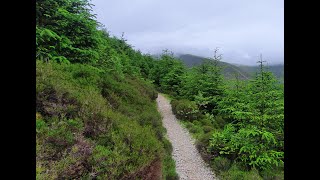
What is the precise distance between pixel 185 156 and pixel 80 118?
5942 mm

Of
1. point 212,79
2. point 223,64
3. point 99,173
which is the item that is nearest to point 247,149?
point 99,173

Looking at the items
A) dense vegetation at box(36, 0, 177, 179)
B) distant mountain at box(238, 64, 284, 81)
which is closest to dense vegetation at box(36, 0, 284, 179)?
dense vegetation at box(36, 0, 177, 179)

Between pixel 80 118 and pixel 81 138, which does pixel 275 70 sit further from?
pixel 81 138

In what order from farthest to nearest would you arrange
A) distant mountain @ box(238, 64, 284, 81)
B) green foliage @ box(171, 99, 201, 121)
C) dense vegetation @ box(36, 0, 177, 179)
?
green foliage @ box(171, 99, 201, 121)
dense vegetation @ box(36, 0, 177, 179)
distant mountain @ box(238, 64, 284, 81)

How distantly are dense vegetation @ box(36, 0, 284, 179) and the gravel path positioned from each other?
1.31ft

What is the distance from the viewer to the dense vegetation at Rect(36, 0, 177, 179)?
161 inches

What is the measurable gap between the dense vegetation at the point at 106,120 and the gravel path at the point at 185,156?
15.7 inches

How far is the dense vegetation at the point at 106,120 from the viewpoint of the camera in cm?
434

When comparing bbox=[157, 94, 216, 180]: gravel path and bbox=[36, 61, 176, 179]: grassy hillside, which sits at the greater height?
bbox=[36, 61, 176, 179]: grassy hillside

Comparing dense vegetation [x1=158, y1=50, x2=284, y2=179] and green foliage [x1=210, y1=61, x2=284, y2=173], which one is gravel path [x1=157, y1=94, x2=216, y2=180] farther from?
green foliage [x1=210, y1=61, x2=284, y2=173]

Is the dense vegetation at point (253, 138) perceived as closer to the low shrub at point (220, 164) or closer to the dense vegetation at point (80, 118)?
the low shrub at point (220, 164)

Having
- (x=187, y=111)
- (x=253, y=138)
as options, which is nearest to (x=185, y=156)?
(x=253, y=138)

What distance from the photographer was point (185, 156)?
1026 cm

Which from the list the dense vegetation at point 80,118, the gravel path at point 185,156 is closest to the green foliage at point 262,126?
the gravel path at point 185,156
